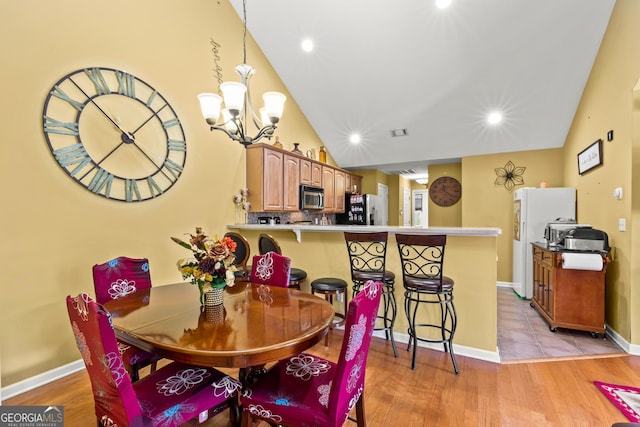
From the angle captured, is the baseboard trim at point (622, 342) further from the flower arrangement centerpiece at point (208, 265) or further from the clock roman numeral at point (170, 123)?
the clock roman numeral at point (170, 123)

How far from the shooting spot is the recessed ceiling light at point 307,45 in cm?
413

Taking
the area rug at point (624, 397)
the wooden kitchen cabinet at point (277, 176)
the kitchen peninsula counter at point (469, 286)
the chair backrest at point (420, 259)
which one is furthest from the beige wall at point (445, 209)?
the area rug at point (624, 397)

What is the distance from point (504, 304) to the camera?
415 cm

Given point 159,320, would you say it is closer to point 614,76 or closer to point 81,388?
point 81,388

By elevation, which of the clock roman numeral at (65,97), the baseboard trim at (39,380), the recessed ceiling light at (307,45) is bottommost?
the baseboard trim at (39,380)

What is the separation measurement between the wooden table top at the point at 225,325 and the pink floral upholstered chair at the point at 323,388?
198mm

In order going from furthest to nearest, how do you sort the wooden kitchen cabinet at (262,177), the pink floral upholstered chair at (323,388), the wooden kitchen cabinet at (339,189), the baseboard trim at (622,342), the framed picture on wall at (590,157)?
the wooden kitchen cabinet at (339,189) < the wooden kitchen cabinet at (262,177) < the framed picture on wall at (590,157) < the baseboard trim at (622,342) < the pink floral upholstered chair at (323,388)

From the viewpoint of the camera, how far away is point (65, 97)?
7.64ft

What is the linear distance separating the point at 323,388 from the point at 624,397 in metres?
2.23

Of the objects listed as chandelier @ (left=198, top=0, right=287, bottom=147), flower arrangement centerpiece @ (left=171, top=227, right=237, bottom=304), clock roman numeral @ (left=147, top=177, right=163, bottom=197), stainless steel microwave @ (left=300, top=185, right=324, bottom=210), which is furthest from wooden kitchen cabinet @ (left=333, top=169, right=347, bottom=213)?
flower arrangement centerpiece @ (left=171, top=227, right=237, bottom=304)

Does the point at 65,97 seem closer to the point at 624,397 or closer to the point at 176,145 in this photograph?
the point at 176,145

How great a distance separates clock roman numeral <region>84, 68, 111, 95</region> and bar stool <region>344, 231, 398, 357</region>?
2.49 metres

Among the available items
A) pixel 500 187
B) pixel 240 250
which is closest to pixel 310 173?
pixel 240 250


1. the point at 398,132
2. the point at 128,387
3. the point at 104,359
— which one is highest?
the point at 398,132
